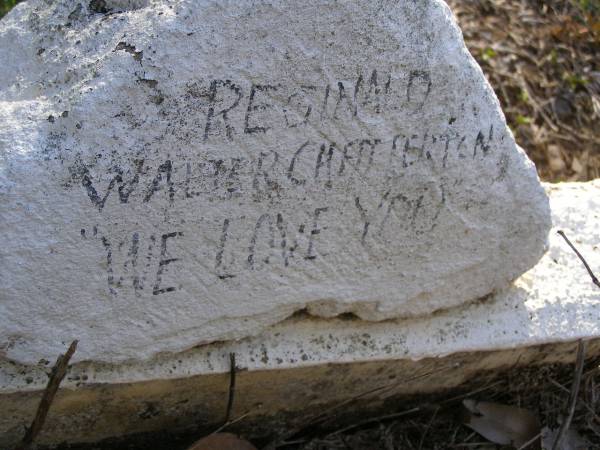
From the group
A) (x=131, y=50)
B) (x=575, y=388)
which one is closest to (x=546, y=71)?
(x=575, y=388)

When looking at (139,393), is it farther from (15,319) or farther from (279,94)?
(279,94)

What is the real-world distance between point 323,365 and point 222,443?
0.84 feet

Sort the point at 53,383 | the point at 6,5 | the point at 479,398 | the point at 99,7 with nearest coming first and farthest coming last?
1. the point at 53,383
2. the point at 99,7
3. the point at 479,398
4. the point at 6,5

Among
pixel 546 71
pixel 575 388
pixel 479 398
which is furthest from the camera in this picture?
pixel 546 71

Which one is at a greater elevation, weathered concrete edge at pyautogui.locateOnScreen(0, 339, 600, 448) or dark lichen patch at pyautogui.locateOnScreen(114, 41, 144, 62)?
dark lichen patch at pyautogui.locateOnScreen(114, 41, 144, 62)

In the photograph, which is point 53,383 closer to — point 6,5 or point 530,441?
point 530,441

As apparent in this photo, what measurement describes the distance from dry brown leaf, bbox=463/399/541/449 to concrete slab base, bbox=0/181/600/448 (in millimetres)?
82

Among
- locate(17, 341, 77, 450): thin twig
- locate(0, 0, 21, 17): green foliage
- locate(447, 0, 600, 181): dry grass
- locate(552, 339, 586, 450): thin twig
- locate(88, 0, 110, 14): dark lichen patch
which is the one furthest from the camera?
locate(447, 0, 600, 181): dry grass

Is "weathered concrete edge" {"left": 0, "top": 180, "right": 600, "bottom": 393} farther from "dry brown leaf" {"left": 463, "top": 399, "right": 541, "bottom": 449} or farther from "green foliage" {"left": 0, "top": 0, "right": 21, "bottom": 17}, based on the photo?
"green foliage" {"left": 0, "top": 0, "right": 21, "bottom": 17}

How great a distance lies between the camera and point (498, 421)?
1.91 m

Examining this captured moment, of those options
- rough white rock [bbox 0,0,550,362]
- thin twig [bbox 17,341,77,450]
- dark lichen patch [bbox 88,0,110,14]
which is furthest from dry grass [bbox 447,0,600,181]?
thin twig [bbox 17,341,77,450]

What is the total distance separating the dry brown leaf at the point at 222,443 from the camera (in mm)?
1585

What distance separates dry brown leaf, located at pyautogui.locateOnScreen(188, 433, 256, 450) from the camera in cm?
158

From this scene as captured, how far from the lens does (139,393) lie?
5.25ft
